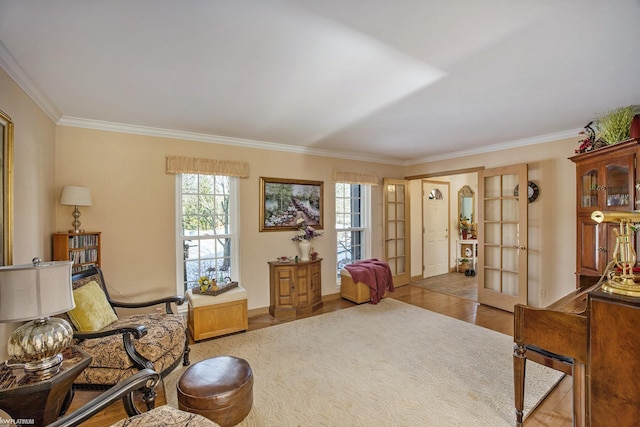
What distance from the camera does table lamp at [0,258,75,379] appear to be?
4.52ft

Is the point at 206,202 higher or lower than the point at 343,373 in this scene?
higher

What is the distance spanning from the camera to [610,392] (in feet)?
4.76

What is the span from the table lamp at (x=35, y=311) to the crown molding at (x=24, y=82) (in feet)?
4.76

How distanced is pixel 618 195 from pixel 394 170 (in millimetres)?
3412

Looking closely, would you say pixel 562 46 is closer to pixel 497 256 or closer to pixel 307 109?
pixel 307 109

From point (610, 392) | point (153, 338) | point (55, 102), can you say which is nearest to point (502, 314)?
point (610, 392)

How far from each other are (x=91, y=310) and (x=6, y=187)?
109 centimetres

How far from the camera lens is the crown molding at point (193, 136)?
3229mm

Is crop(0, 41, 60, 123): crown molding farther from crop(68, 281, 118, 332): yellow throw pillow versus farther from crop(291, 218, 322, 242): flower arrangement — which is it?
crop(291, 218, 322, 242): flower arrangement

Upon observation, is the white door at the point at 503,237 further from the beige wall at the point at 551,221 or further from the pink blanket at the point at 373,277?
the pink blanket at the point at 373,277

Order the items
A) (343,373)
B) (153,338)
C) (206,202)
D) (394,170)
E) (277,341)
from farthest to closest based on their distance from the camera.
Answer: (394,170) → (206,202) → (277,341) → (343,373) → (153,338)

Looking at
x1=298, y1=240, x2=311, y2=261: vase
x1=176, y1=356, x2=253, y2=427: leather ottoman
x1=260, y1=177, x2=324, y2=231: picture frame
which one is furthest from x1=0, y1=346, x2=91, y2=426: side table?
x1=298, y1=240, x2=311, y2=261: vase

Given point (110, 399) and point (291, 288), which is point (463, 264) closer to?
point (291, 288)

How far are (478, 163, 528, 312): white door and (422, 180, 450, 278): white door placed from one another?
1779 mm
